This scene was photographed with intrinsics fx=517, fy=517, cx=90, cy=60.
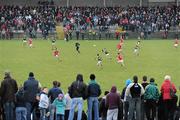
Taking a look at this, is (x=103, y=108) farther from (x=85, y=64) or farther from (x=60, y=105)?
(x=85, y=64)

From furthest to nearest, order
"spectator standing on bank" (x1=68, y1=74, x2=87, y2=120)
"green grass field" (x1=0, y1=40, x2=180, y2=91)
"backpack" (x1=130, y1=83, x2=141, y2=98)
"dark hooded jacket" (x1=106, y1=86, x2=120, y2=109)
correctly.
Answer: "green grass field" (x1=0, y1=40, x2=180, y2=91)
"backpack" (x1=130, y1=83, x2=141, y2=98)
"spectator standing on bank" (x1=68, y1=74, x2=87, y2=120)
"dark hooded jacket" (x1=106, y1=86, x2=120, y2=109)

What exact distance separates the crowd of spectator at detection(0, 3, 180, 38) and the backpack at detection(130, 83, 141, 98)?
127 feet

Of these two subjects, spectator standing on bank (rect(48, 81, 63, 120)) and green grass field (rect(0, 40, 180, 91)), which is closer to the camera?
spectator standing on bank (rect(48, 81, 63, 120))

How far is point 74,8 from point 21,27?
805 cm

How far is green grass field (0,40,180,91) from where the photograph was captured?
30.1m

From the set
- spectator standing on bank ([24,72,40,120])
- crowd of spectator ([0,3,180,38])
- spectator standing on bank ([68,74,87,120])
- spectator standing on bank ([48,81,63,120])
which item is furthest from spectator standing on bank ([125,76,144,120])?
crowd of spectator ([0,3,180,38])

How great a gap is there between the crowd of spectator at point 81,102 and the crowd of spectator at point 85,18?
126 ft

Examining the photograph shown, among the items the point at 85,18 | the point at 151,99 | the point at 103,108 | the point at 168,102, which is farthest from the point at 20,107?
the point at 85,18

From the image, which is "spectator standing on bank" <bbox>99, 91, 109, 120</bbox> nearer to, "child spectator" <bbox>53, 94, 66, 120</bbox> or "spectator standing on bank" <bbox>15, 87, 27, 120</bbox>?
"child spectator" <bbox>53, 94, 66, 120</bbox>

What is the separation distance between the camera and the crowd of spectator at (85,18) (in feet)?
191

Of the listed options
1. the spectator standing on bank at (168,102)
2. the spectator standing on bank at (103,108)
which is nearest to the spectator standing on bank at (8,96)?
the spectator standing on bank at (103,108)

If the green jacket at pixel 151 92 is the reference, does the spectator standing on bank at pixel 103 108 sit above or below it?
below

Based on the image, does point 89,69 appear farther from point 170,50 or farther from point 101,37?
point 101,37

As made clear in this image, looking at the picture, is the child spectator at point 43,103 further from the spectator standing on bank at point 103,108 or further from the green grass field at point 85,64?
the green grass field at point 85,64
